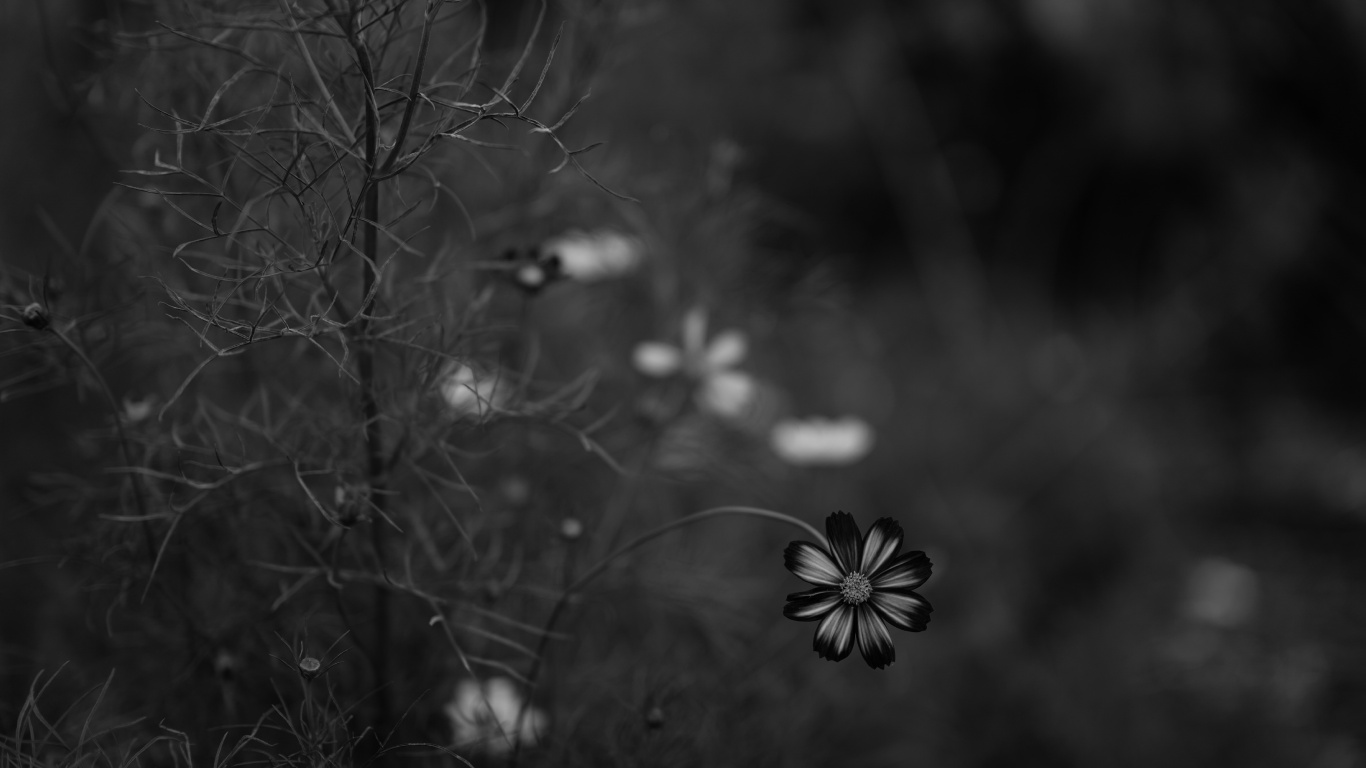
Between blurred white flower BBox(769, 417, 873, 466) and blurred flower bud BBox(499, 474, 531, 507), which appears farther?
blurred white flower BBox(769, 417, 873, 466)

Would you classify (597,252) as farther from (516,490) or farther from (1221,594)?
(1221,594)

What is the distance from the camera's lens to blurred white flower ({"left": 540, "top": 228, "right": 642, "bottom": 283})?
2.78 feet

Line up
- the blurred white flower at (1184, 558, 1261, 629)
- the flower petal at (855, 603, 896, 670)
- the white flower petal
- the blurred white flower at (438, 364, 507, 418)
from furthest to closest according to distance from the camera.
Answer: the blurred white flower at (1184, 558, 1261, 629)
the white flower petal
the blurred white flower at (438, 364, 507, 418)
the flower petal at (855, 603, 896, 670)

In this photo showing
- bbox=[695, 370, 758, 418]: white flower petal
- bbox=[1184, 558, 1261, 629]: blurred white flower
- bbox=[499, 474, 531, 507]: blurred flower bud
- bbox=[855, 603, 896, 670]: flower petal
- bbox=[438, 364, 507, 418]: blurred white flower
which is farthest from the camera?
bbox=[1184, 558, 1261, 629]: blurred white flower

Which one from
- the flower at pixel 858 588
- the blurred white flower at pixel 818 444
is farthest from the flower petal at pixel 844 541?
the blurred white flower at pixel 818 444

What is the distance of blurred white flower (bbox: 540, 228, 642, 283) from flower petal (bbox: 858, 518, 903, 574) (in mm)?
411

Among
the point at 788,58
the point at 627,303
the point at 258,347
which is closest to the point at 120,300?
the point at 258,347

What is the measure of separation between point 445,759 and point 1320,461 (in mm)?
1675

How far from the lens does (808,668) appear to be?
0.95 m

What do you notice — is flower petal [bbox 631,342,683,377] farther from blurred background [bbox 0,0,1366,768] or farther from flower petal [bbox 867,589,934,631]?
flower petal [bbox 867,589,934,631]

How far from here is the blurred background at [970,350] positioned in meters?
0.88

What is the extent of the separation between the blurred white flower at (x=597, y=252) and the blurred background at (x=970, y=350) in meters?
0.03

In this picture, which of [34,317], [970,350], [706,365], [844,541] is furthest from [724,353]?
[970,350]

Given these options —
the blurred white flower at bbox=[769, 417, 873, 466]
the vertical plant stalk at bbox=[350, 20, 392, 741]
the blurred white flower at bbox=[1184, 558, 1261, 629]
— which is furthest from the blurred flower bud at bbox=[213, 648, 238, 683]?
the blurred white flower at bbox=[1184, 558, 1261, 629]
